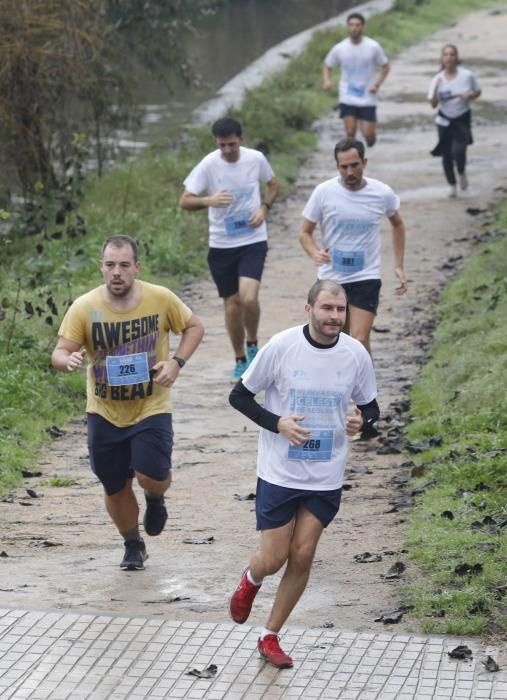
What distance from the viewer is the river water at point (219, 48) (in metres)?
31.2

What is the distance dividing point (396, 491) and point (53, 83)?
1127cm

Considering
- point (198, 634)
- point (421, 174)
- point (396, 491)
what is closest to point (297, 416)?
point (198, 634)

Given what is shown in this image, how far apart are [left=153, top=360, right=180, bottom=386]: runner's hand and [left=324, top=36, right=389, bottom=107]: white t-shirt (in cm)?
1352

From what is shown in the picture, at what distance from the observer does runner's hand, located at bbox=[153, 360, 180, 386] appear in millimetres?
8344

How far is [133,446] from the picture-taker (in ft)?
27.9

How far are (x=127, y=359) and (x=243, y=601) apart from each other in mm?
1572

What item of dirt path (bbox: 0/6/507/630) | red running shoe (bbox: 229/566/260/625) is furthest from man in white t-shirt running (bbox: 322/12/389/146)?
red running shoe (bbox: 229/566/260/625)

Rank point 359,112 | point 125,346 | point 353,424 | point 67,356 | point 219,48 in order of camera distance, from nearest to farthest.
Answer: point 353,424
point 67,356
point 125,346
point 359,112
point 219,48

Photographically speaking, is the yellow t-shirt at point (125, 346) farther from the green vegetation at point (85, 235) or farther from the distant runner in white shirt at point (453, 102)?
the distant runner in white shirt at point (453, 102)

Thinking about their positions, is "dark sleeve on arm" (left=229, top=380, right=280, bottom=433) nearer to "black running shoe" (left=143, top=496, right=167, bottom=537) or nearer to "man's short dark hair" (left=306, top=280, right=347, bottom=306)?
"man's short dark hair" (left=306, top=280, right=347, bottom=306)

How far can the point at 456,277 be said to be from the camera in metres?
16.7

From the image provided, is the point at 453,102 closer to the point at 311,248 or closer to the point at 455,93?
the point at 455,93

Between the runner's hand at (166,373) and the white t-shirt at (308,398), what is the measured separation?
102cm

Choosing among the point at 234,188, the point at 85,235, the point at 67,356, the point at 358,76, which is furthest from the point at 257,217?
the point at 358,76
